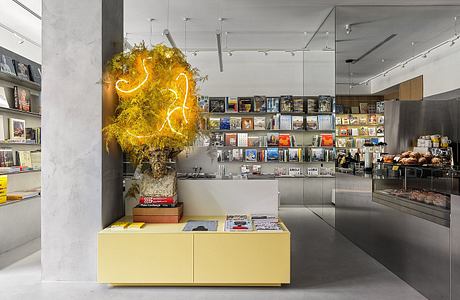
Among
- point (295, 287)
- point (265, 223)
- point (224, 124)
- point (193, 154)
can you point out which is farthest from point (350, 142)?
point (295, 287)

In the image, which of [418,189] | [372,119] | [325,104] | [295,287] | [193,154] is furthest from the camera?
→ [325,104]

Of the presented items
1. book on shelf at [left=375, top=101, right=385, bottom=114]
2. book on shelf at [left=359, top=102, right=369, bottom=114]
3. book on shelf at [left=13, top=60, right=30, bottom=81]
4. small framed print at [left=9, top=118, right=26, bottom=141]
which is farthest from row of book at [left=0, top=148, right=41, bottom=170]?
book on shelf at [left=375, top=101, right=385, bottom=114]

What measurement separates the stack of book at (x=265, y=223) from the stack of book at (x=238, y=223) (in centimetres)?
7

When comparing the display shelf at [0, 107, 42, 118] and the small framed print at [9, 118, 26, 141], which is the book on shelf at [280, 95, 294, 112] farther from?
the small framed print at [9, 118, 26, 141]

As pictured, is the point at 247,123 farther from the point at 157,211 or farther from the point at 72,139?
the point at 72,139

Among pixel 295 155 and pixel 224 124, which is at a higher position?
pixel 224 124

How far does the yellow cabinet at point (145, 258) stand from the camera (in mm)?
4016

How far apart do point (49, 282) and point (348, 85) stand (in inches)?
242

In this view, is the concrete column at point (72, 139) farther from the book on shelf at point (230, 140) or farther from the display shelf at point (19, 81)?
the book on shelf at point (230, 140)

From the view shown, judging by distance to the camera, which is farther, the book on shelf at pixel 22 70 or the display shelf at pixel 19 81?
the book on shelf at pixel 22 70

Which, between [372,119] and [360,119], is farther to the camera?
[372,119]

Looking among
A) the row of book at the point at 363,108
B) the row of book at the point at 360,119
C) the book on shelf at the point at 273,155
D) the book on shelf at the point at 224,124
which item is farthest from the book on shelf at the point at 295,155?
the row of book at the point at 363,108

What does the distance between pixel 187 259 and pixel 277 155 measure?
258 inches

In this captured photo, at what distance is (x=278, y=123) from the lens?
10250 mm
